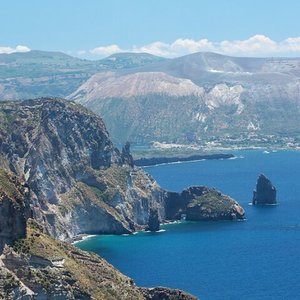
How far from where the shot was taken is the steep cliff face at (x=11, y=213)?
255 feet

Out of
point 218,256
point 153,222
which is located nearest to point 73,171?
point 153,222

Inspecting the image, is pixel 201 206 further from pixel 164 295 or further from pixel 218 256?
pixel 164 295

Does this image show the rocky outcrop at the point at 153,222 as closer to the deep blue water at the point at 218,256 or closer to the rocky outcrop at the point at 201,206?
the deep blue water at the point at 218,256

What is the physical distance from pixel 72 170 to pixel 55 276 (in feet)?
333

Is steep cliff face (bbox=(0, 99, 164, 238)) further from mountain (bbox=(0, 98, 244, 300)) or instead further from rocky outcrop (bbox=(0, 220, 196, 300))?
rocky outcrop (bbox=(0, 220, 196, 300))

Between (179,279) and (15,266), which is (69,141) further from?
(15,266)

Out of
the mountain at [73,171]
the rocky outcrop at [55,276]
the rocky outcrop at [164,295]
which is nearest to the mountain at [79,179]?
the mountain at [73,171]

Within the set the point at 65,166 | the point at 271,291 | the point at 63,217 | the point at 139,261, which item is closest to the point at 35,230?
the point at 271,291

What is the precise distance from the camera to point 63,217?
6452 inches

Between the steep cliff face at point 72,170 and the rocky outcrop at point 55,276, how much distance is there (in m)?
69.5

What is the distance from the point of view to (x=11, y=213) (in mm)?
78312

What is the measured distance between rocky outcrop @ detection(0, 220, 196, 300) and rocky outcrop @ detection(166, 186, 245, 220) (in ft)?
331

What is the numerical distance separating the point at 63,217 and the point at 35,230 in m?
76.3

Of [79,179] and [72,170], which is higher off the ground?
[72,170]
